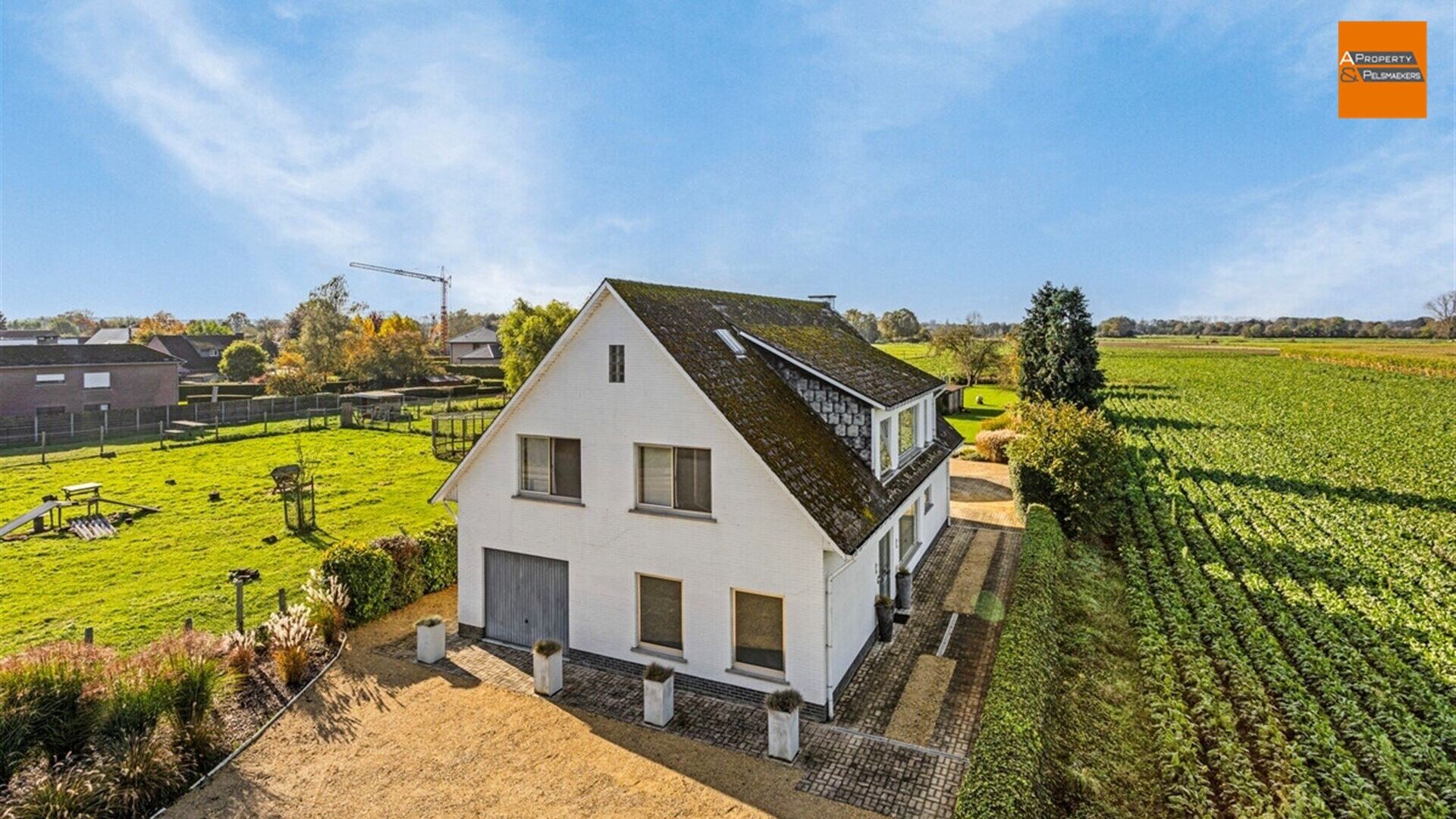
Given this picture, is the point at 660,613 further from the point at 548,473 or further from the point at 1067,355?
the point at 1067,355

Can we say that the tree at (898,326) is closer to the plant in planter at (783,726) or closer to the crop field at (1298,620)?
the crop field at (1298,620)

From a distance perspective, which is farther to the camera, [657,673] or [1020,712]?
[657,673]

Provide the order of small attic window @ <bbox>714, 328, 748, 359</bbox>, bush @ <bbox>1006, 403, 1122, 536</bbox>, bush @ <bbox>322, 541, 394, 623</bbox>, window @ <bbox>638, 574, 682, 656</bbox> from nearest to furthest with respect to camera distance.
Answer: window @ <bbox>638, 574, 682, 656</bbox> → small attic window @ <bbox>714, 328, 748, 359</bbox> → bush @ <bbox>322, 541, 394, 623</bbox> → bush @ <bbox>1006, 403, 1122, 536</bbox>

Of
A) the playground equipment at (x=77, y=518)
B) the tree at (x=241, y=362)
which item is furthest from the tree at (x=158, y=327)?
the playground equipment at (x=77, y=518)

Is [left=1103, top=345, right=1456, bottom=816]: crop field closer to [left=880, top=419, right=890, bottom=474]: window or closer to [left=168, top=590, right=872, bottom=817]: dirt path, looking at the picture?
[left=880, top=419, right=890, bottom=474]: window

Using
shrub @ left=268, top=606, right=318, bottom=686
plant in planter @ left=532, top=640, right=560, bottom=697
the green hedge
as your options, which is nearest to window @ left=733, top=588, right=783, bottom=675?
plant in planter @ left=532, top=640, right=560, bottom=697

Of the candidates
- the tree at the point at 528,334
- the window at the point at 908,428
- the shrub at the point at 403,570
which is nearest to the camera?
the shrub at the point at 403,570

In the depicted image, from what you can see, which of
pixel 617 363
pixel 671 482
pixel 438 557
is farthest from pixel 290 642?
pixel 617 363
